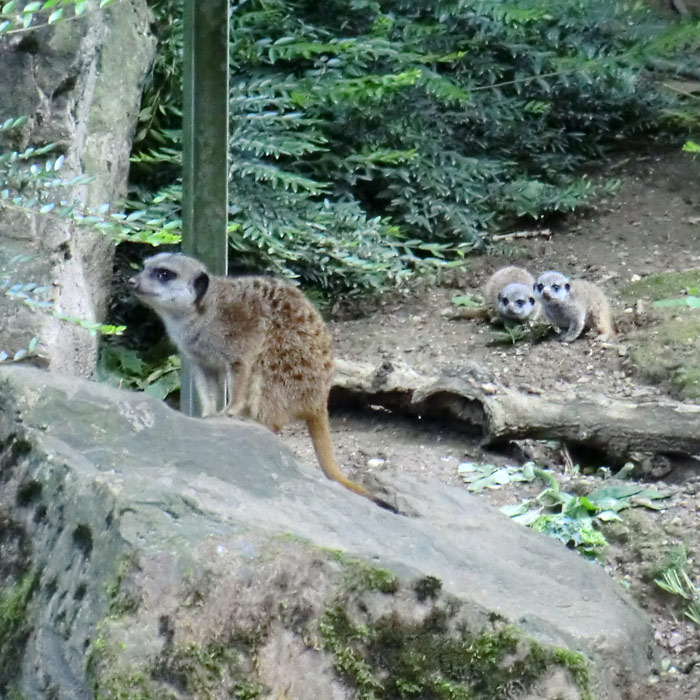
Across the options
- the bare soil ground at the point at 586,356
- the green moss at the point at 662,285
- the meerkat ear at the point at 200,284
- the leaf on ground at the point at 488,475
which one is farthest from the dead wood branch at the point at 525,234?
the meerkat ear at the point at 200,284

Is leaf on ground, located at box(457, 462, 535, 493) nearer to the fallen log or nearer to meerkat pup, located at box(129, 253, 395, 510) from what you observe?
the fallen log

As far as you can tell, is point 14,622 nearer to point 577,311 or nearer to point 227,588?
point 227,588

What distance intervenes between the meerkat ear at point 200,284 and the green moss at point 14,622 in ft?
5.27

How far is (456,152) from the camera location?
24.0 feet

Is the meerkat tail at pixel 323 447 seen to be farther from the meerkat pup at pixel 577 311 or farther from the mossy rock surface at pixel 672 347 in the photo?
the meerkat pup at pixel 577 311

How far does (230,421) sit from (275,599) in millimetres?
885

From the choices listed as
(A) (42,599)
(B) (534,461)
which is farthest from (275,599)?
(B) (534,461)

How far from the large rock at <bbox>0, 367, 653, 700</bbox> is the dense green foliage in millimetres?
2821

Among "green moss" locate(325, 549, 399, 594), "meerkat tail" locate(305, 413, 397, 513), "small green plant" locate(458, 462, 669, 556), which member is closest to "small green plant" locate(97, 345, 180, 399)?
"meerkat tail" locate(305, 413, 397, 513)

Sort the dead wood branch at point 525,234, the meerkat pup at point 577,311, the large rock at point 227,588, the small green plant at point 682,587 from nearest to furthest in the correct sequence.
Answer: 1. the large rock at point 227,588
2. the small green plant at point 682,587
3. the meerkat pup at point 577,311
4. the dead wood branch at point 525,234

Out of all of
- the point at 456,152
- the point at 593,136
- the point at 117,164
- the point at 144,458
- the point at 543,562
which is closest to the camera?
the point at 144,458

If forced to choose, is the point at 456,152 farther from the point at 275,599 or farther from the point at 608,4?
the point at 608,4

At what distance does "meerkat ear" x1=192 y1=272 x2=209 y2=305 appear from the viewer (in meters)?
3.75

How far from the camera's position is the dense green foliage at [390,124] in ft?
19.4
